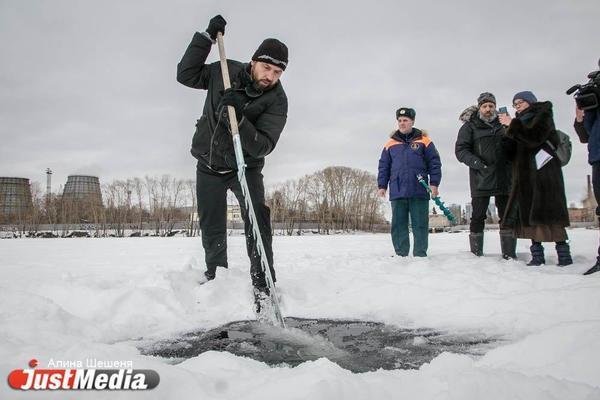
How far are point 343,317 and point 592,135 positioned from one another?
10.2ft

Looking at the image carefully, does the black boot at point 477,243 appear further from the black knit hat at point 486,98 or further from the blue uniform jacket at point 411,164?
the black knit hat at point 486,98

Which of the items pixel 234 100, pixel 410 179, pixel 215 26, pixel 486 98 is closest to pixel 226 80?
pixel 234 100

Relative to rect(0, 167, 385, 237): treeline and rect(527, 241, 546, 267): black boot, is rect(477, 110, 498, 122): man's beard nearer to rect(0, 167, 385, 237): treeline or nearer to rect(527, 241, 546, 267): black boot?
rect(527, 241, 546, 267): black boot

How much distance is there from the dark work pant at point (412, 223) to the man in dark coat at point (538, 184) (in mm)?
1156

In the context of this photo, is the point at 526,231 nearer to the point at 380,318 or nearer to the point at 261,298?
the point at 380,318

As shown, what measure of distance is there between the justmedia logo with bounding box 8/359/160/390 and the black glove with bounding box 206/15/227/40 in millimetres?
2768

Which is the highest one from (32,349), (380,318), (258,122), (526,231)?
(258,122)

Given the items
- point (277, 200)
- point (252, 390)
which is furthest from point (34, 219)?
point (252, 390)

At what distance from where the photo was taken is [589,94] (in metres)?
3.78

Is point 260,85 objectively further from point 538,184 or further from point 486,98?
point 486,98

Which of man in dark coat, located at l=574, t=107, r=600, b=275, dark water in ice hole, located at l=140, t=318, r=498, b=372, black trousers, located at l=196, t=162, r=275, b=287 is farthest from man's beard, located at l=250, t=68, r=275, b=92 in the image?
man in dark coat, located at l=574, t=107, r=600, b=275

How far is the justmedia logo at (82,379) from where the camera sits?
3.90ft

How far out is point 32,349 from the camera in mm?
1480

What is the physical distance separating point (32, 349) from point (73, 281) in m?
1.77
